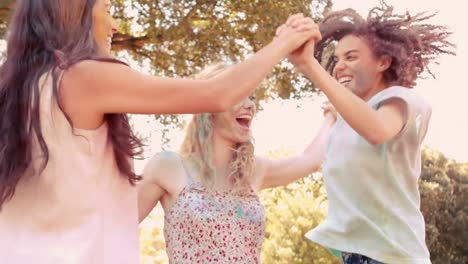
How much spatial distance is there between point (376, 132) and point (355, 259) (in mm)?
545

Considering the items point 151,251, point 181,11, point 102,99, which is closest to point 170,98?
point 102,99

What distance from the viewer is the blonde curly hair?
4.27m

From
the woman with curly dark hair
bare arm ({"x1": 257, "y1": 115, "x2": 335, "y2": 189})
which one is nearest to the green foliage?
bare arm ({"x1": 257, "y1": 115, "x2": 335, "y2": 189})

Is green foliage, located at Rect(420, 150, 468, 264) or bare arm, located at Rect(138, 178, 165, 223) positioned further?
green foliage, located at Rect(420, 150, 468, 264)

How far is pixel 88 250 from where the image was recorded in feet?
9.19

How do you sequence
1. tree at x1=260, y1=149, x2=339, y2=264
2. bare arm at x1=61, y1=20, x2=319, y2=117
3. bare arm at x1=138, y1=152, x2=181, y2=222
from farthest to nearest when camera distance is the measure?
tree at x1=260, y1=149, x2=339, y2=264
bare arm at x1=138, y1=152, x2=181, y2=222
bare arm at x1=61, y1=20, x2=319, y2=117

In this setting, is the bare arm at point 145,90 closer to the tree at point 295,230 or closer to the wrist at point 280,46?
the wrist at point 280,46

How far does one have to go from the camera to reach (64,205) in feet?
9.11

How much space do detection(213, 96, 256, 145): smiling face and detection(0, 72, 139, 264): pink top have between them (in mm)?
1479

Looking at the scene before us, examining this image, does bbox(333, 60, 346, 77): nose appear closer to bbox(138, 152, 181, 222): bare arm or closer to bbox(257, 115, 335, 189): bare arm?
bbox(257, 115, 335, 189): bare arm

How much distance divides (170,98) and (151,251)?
13594 mm

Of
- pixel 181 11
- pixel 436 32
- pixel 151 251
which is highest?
pixel 181 11

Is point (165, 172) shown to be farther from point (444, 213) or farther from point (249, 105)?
point (444, 213)

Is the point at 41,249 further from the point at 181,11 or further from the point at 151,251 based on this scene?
the point at 151,251
